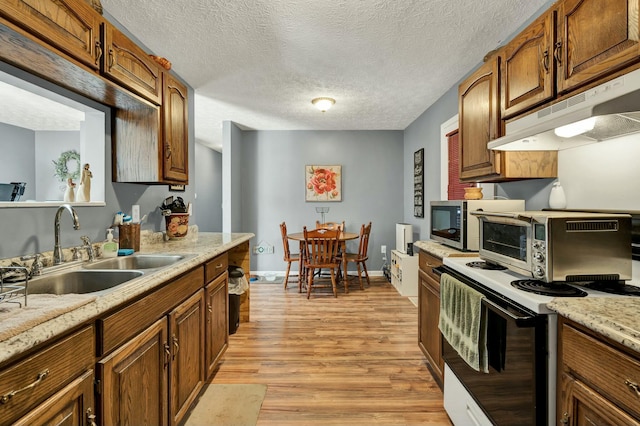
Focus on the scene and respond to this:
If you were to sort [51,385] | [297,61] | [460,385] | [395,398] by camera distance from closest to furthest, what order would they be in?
[51,385]
[460,385]
[395,398]
[297,61]

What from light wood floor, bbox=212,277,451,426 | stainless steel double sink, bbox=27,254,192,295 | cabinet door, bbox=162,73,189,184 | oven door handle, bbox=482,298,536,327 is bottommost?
light wood floor, bbox=212,277,451,426

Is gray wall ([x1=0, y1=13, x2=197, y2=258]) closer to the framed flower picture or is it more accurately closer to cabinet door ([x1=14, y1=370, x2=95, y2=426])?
cabinet door ([x1=14, y1=370, x2=95, y2=426])

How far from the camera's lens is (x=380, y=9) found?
75.0 inches

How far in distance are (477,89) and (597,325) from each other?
5.62 ft

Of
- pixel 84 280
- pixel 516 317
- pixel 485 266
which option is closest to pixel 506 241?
pixel 485 266

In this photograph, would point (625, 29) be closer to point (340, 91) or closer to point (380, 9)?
point (380, 9)

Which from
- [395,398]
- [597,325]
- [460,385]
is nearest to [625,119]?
[597,325]

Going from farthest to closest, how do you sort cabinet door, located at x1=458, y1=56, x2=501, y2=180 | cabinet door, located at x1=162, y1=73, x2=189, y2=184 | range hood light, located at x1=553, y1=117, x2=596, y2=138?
1. cabinet door, located at x1=162, y1=73, x2=189, y2=184
2. cabinet door, located at x1=458, y1=56, x2=501, y2=180
3. range hood light, located at x1=553, y1=117, x2=596, y2=138

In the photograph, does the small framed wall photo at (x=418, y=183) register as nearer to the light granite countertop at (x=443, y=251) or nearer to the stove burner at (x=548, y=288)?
the light granite countertop at (x=443, y=251)

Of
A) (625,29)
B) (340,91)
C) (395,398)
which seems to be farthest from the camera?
(340,91)

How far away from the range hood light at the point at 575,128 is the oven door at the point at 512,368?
0.77 metres

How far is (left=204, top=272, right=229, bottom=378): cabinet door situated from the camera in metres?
1.87

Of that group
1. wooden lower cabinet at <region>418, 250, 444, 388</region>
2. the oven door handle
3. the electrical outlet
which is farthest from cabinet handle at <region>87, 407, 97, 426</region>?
wooden lower cabinet at <region>418, 250, 444, 388</region>

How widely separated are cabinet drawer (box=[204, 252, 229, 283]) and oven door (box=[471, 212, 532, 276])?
1577 millimetres
